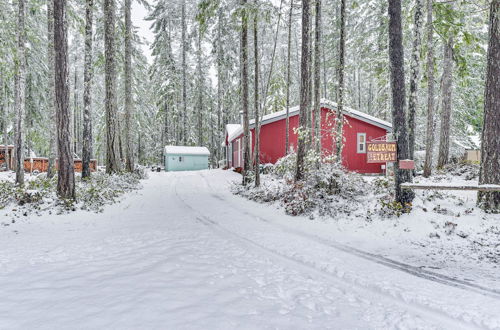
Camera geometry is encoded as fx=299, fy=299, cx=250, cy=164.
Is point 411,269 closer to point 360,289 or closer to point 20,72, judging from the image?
point 360,289

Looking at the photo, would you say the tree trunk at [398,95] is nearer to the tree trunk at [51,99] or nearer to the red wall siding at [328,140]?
the tree trunk at [51,99]

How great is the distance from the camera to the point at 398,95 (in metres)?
7.49

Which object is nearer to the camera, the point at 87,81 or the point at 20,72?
the point at 20,72

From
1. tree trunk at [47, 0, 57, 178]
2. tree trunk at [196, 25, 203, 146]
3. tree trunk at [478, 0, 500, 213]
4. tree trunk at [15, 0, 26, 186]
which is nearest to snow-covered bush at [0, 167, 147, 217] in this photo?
tree trunk at [15, 0, 26, 186]

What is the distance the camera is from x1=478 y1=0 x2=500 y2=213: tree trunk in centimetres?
674

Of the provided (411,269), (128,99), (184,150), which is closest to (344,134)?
(128,99)

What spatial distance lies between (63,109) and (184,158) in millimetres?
26515

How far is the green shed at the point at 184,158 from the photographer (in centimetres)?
3475

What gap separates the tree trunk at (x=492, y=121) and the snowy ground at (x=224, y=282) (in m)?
2.43

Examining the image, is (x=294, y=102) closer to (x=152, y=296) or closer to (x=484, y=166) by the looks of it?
(x=484, y=166)

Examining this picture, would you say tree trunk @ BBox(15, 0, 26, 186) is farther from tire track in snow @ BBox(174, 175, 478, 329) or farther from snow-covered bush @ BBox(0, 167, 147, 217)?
tire track in snow @ BBox(174, 175, 478, 329)

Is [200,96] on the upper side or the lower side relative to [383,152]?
upper

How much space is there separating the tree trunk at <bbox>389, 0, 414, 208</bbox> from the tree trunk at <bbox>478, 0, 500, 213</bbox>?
1537 mm

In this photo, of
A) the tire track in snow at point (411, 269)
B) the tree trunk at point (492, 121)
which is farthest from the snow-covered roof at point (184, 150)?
the tree trunk at point (492, 121)
